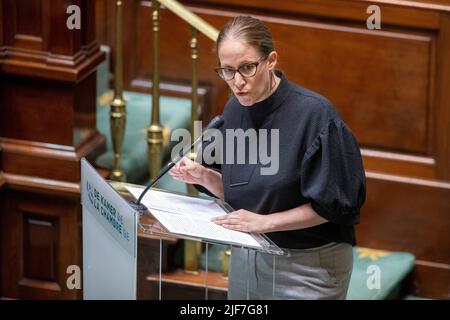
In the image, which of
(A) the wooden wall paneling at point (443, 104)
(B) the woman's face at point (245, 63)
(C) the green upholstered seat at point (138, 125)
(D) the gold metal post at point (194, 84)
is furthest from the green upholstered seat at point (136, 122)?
(B) the woman's face at point (245, 63)

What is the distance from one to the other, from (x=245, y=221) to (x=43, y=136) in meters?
1.38

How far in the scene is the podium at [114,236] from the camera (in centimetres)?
277

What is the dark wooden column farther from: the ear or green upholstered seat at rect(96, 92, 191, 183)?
the ear

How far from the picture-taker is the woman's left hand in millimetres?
2891

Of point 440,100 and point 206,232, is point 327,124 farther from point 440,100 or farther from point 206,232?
point 440,100

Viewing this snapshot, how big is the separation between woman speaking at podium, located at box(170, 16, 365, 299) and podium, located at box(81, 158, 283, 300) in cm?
8

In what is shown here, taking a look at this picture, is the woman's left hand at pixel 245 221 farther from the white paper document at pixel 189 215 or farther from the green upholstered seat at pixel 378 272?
the green upholstered seat at pixel 378 272

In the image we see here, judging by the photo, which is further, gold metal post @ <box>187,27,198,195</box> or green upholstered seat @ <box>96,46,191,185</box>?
green upholstered seat @ <box>96,46,191,185</box>

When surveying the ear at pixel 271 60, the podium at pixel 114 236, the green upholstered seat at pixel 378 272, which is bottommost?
the green upholstered seat at pixel 378 272

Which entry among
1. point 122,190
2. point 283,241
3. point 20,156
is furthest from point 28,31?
point 283,241

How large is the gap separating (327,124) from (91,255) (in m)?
0.73

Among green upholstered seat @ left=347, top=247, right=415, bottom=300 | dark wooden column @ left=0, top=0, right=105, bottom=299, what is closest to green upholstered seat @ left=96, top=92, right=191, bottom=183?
dark wooden column @ left=0, top=0, right=105, bottom=299

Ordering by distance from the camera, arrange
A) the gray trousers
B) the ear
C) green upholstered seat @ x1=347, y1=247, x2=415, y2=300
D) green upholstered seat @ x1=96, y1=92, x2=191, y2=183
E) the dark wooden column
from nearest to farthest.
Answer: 1. the ear
2. the gray trousers
3. the dark wooden column
4. green upholstered seat @ x1=347, y1=247, x2=415, y2=300
5. green upholstered seat @ x1=96, y1=92, x2=191, y2=183

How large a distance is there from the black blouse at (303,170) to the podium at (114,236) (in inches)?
4.2
